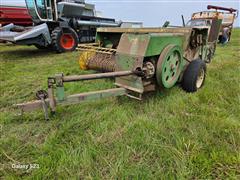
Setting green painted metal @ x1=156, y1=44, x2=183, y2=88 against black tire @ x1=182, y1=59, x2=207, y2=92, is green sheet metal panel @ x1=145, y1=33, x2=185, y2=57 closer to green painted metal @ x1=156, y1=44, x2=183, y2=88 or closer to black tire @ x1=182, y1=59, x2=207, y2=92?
green painted metal @ x1=156, y1=44, x2=183, y2=88

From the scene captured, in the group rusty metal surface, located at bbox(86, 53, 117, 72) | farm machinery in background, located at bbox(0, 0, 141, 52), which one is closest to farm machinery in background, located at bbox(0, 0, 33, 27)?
farm machinery in background, located at bbox(0, 0, 141, 52)

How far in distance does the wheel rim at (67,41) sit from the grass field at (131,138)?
4.65 meters

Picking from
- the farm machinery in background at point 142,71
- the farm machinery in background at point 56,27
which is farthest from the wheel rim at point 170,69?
the farm machinery in background at point 56,27

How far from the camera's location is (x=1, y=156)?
5.51ft

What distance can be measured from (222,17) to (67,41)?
32.0ft

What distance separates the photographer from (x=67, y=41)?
7.36 meters

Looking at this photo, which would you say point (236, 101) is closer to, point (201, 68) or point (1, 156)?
point (201, 68)

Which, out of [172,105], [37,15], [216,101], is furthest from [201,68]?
[37,15]

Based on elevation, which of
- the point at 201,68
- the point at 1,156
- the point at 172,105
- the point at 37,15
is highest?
the point at 37,15

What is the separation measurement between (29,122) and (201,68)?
2.54m

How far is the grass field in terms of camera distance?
153cm

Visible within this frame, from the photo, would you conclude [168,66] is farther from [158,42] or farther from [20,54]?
[20,54]

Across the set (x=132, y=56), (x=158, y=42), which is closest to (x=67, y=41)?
(x=132, y=56)

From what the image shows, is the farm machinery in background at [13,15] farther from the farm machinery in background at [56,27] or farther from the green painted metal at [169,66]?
the green painted metal at [169,66]
